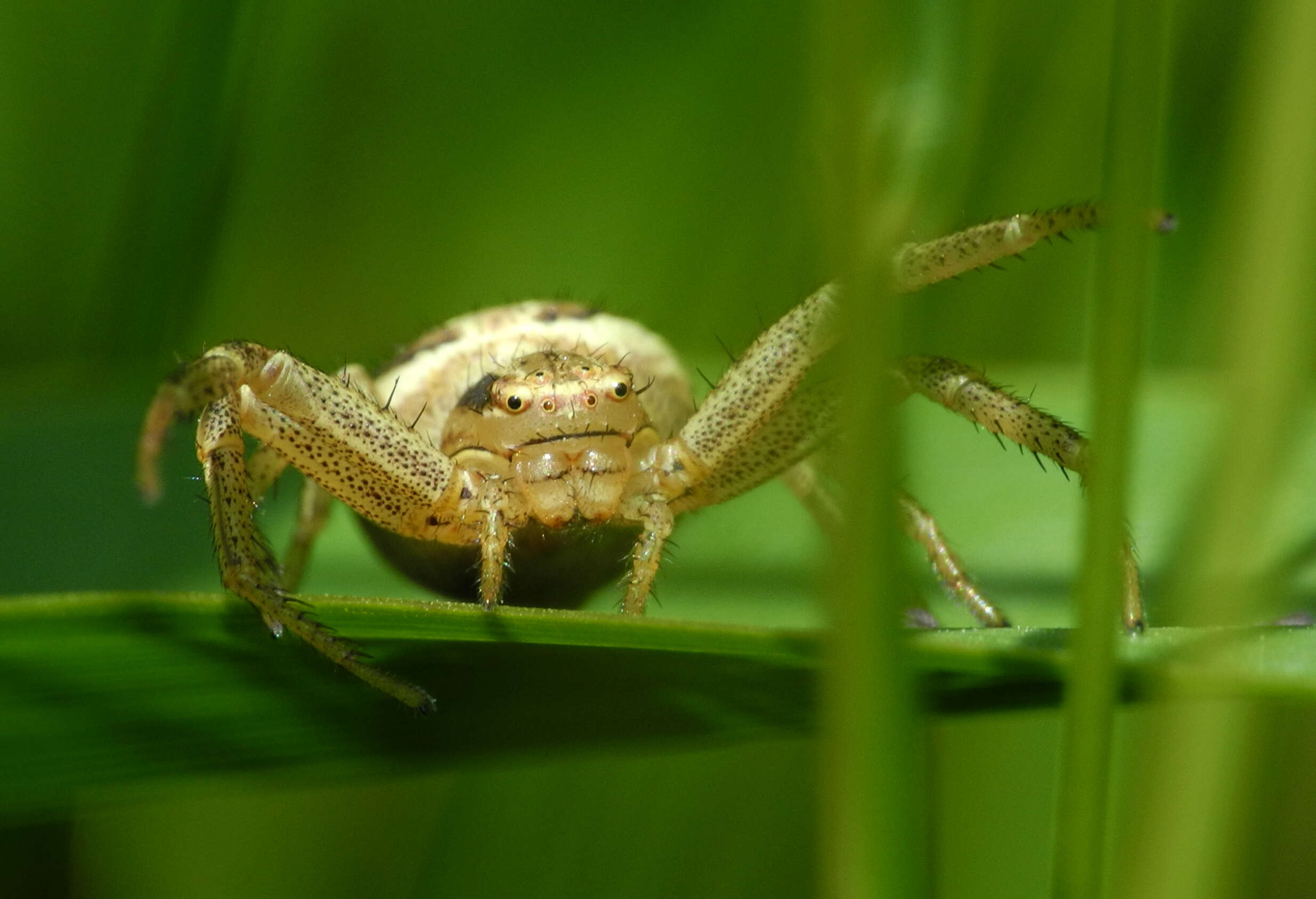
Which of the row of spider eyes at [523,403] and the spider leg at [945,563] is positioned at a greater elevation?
the row of spider eyes at [523,403]

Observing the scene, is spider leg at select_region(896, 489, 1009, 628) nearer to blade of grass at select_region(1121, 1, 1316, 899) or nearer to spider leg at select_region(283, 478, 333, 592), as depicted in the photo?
blade of grass at select_region(1121, 1, 1316, 899)

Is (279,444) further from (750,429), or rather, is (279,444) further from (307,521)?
(750,429)

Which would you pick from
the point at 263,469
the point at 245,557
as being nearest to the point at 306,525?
the point at 263,469

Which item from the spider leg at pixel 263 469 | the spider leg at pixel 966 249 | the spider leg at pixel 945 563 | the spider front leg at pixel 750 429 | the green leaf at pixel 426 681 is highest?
the spider leg at pixel 966 249

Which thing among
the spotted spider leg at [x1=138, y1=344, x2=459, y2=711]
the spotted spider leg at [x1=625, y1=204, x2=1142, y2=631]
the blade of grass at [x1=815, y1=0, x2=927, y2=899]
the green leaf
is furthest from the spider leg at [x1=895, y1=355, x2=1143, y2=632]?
the blade of grass at [x1=815, y1=0, x2=927, y2=899]

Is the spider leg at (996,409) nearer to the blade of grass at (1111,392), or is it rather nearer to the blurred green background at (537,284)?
the blurred green background at (537,284)

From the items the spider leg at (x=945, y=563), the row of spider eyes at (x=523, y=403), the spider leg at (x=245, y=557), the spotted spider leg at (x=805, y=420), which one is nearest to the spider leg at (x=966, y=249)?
the spotted spider leg at (x=805, y=420)
